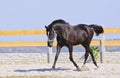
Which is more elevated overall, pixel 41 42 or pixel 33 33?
pixel 33 33

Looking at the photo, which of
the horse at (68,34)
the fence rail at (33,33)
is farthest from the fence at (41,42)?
the horse at (68,34)

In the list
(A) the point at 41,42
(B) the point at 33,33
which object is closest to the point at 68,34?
(A) the point at 41,42

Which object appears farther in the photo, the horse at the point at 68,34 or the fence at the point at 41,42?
the fence at the point at 41,42

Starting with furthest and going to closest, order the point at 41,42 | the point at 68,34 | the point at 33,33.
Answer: the point at 33,33
the point at 41,42
the point at 68,34

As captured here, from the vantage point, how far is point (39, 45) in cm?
1852

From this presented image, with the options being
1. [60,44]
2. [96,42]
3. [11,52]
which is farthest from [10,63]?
[60,44]

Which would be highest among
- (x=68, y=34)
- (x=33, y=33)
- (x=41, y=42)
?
(x=68, y=34)

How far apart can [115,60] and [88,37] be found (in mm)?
4313

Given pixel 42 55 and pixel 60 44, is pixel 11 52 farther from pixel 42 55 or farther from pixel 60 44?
pixel 60 44

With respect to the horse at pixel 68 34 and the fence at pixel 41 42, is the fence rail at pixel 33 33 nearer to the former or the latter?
the fence at pixel 41 42

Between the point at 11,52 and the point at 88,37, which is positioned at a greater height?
the point at 88,37

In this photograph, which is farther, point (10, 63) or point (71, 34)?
point (10, 63)

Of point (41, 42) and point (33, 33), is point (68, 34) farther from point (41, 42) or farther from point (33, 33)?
point (33, 33)

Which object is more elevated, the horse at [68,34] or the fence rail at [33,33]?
the horse at [68,34]
